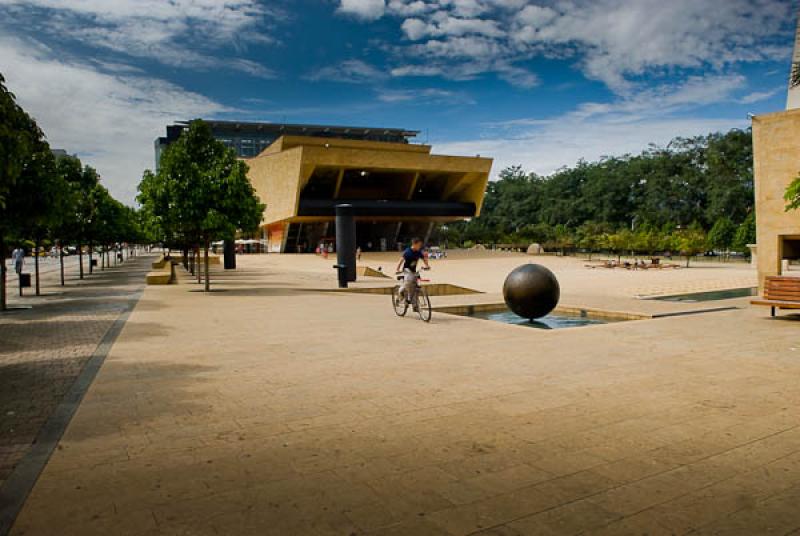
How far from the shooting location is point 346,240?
86.4 ft

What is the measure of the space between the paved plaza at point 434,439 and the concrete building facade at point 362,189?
2118 inches

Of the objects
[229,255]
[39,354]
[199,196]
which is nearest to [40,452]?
[39,354]

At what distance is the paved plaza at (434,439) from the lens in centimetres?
385

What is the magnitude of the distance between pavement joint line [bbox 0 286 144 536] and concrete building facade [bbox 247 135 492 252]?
54.1 meters

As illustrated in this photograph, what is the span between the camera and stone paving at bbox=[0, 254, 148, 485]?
5797 millimetres

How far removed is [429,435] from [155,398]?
3296 millimetres

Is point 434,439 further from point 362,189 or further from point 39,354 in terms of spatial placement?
point 362,189

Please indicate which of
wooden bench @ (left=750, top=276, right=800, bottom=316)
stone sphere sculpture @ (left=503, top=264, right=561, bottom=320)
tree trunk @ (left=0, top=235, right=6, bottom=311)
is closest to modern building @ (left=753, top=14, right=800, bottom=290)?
wooden bench @ (left=750, top=276, right=800, bottom=316)

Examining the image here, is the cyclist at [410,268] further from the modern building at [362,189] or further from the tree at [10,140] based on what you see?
the modern building at [362,189]

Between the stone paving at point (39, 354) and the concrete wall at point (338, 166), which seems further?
the concrete wall at point (338, 166)

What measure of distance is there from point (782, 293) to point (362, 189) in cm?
6450

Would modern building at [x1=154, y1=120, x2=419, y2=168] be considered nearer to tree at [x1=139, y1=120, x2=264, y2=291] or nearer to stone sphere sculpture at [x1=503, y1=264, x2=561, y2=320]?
tree at [x1=139, y1=120, x2=264, y2=291]

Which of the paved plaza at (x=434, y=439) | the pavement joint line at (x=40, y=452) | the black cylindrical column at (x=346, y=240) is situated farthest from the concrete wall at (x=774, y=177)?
the pavement joint line at (x=40, y=452)

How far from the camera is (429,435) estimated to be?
17.8 feet
